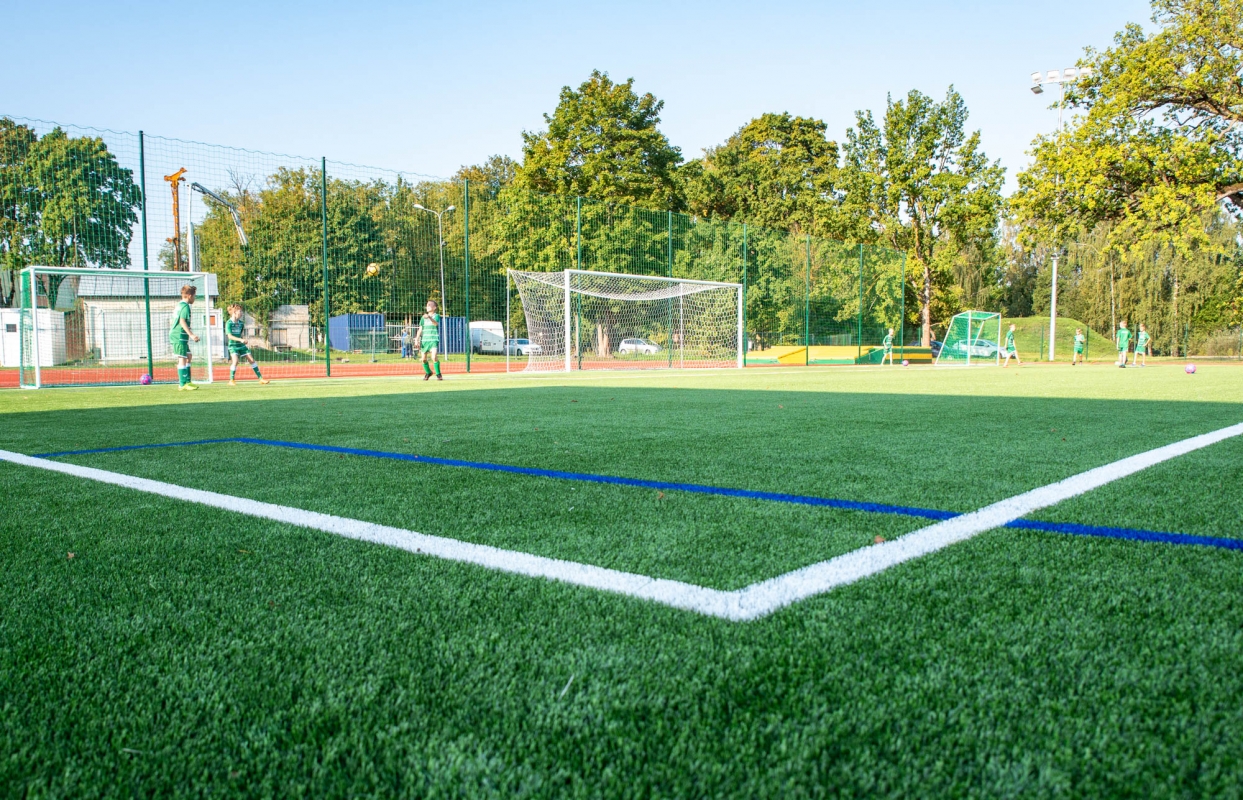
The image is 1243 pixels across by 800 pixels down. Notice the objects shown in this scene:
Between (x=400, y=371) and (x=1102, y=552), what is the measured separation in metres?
18.6

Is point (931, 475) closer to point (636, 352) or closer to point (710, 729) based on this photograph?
point (710, 729)

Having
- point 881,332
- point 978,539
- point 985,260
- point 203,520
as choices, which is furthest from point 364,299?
point 985,260

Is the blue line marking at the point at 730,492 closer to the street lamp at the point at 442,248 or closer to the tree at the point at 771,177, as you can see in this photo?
the street lamp at the point at 442,248

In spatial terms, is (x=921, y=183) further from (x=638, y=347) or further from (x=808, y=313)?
(x=638, y=347)

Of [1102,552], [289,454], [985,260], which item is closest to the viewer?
[1102,552]

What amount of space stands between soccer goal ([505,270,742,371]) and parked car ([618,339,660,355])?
30 mm

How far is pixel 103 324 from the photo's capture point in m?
14.2

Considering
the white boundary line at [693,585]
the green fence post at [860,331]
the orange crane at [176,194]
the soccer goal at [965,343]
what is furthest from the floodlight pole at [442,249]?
the soccer goal at [965,343]

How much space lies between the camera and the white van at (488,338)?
74.8 feet

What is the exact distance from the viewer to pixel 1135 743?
3.65 feet

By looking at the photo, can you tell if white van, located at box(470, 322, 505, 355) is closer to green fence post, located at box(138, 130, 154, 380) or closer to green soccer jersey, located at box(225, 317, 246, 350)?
green soccer jersey, located at box(225, 317, 246, 350)

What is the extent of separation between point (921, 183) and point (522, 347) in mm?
23935

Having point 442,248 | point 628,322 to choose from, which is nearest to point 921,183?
point 628,322

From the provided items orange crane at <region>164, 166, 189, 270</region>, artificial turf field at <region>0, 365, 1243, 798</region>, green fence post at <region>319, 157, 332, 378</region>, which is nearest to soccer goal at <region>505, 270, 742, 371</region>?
green fence post at <region>319, 157, 332, 378</region>
